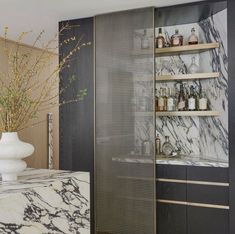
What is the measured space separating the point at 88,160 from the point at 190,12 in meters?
2.02

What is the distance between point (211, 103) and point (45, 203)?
101 inches

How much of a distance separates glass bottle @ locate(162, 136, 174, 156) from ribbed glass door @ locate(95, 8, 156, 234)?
0.51 m

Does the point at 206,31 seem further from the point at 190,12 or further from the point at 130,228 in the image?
the point at 130,228

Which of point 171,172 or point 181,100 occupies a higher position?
point 181,100

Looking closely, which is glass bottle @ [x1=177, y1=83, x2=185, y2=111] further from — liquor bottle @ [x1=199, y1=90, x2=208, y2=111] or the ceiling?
the ceiling

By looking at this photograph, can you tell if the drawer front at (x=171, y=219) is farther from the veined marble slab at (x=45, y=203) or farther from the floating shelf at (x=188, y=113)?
the veined marble slab at (x=45, y=203)

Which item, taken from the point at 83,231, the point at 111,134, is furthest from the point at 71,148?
the point at 83,231

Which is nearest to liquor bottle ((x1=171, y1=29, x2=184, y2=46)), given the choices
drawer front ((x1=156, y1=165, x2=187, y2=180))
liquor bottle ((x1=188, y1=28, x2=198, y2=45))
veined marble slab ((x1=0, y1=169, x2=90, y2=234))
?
liquor bottle ((x1=188, y1=28, x2=198, y2=45))

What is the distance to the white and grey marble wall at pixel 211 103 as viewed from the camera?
3764 millimetres

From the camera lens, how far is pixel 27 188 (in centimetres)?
193

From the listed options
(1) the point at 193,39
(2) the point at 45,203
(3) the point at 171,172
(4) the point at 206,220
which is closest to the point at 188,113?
(3) the point at 171,172

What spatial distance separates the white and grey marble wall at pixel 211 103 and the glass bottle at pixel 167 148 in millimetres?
60

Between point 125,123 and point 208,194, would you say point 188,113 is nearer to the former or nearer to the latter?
point 125,123

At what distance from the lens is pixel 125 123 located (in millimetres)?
3781
